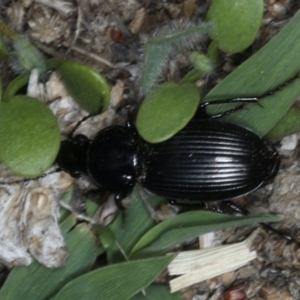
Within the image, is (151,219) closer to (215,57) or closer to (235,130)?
(235,130)

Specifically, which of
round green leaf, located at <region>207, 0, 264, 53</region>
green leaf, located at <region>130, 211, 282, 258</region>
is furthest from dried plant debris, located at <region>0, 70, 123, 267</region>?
round green leaf, located at <region>207, 0, 264, 53</region>

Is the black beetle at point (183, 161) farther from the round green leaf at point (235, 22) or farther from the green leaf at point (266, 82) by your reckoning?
the round green leaf at point (235, 22)

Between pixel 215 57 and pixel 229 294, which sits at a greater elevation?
pixel 215 57

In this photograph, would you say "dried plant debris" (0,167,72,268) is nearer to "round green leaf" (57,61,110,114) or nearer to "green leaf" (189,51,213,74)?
"round green leaf" (57,61,110,114)

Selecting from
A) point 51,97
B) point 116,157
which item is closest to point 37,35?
point 51,97

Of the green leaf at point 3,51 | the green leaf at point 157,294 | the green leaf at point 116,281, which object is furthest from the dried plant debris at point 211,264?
the green leaf at point 3,51

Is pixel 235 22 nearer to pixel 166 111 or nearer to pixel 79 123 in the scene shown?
pixel 166 111
